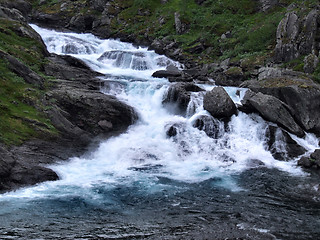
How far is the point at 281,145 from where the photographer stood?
26594 mm

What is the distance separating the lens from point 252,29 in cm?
4869

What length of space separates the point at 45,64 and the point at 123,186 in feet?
61.4

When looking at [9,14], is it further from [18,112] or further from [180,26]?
[180,26]

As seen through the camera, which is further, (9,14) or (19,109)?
(9,14)

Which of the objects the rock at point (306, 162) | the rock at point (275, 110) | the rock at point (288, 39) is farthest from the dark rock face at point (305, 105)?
the rock at point (288, 39)

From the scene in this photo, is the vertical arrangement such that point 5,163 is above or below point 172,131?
below

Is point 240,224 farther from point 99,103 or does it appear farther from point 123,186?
point 99,103

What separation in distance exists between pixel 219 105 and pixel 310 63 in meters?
12.7

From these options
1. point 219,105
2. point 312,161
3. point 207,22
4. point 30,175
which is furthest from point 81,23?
point 312,161

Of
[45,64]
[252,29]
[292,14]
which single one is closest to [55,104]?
[45,64]

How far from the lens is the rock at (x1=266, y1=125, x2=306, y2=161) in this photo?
2586 cm

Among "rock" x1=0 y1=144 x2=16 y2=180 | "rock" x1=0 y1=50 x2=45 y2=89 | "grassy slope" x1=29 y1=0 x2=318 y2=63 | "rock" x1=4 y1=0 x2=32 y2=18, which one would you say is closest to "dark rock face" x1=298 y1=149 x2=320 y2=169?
→ "rock" x1=0 y1=144 x2=16 y2=180

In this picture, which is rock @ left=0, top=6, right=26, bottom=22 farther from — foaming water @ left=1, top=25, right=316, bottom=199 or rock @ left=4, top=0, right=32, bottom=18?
foaming water @ left=1, top=25, right=316, bottom=199

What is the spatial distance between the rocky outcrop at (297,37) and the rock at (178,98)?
1351 centimetres
